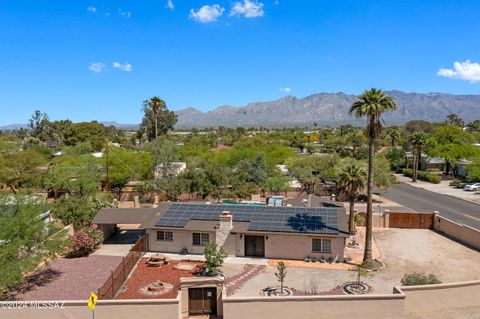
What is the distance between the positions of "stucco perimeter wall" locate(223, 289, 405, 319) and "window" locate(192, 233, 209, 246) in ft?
37.3

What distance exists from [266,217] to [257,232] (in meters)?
2.41

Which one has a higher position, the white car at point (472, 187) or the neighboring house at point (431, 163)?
the neighboring house at point (431, 163)

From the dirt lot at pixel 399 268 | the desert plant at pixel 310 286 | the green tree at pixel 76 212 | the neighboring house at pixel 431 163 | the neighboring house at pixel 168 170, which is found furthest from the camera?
the neighboring house at pixel 431 163

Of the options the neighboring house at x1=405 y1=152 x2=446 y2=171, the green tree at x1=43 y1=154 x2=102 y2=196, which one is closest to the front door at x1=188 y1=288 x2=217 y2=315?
the green tree at x1=43 y1=154 x2=102 y2=196

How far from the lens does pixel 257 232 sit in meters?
28.4

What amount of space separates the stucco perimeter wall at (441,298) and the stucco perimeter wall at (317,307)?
135 cm

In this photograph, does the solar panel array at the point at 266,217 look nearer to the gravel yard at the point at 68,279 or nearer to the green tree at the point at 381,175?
the gravel yard at the point at 68,279

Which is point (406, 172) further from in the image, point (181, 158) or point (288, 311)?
point (288, 311)

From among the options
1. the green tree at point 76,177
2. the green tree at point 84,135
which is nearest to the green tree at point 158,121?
the green tree at point 84,135

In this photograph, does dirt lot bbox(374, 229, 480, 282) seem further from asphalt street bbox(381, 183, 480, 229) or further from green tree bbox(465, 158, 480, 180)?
green tree bbox(465, 158, 480, 180)

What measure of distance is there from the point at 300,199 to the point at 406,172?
44.9m

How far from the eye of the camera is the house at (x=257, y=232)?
28.2 metres

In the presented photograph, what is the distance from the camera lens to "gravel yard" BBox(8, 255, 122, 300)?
875 inches

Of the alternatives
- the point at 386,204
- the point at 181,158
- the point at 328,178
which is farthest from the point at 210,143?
the point at 386,204
